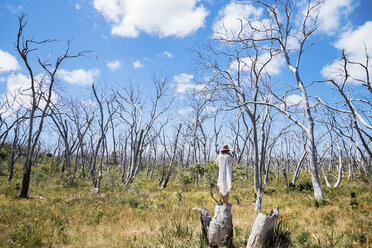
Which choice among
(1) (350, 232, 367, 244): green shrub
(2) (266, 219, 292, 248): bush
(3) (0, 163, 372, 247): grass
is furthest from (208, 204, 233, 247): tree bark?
(1) (350, 232, 367, 244): green shrub

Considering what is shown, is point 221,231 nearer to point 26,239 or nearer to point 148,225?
point 148,225

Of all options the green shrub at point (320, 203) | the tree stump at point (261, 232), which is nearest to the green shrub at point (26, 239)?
the tree stump at point (261, 232)

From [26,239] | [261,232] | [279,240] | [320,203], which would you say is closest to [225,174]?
[261,232]

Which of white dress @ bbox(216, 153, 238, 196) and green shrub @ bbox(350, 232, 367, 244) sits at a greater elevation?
white dress @ bbox(216, 153, 238, 196)

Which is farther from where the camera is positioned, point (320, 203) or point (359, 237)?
point (320, 203)

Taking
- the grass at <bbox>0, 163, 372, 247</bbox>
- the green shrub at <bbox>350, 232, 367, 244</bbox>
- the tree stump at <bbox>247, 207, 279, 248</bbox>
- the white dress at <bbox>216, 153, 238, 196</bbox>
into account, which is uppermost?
the white dress at <bbox>216, 153, 238, 196</bbox>

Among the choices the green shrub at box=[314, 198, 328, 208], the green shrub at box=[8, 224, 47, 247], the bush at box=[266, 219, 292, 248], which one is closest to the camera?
the bush at box=[266, 219, 292, 248]

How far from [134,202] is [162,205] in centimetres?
138

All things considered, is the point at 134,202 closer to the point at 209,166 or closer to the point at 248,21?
the point at 209,166

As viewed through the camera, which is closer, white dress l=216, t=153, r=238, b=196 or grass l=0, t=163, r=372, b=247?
grass l=0, t=163, r=372, b=247

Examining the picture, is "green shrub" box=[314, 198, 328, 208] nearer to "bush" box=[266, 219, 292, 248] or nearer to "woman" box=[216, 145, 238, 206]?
"bush" box=[266, 219, 292, 248]

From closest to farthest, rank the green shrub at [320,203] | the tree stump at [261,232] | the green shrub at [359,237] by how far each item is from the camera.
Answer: the tree stump at [261,232] → the green shrub at [359,237] → the green shrub at [320,203]

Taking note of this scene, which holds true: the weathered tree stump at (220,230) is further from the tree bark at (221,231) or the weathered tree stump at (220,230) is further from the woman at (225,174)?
the woman at (225,174)

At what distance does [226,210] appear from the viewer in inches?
190
